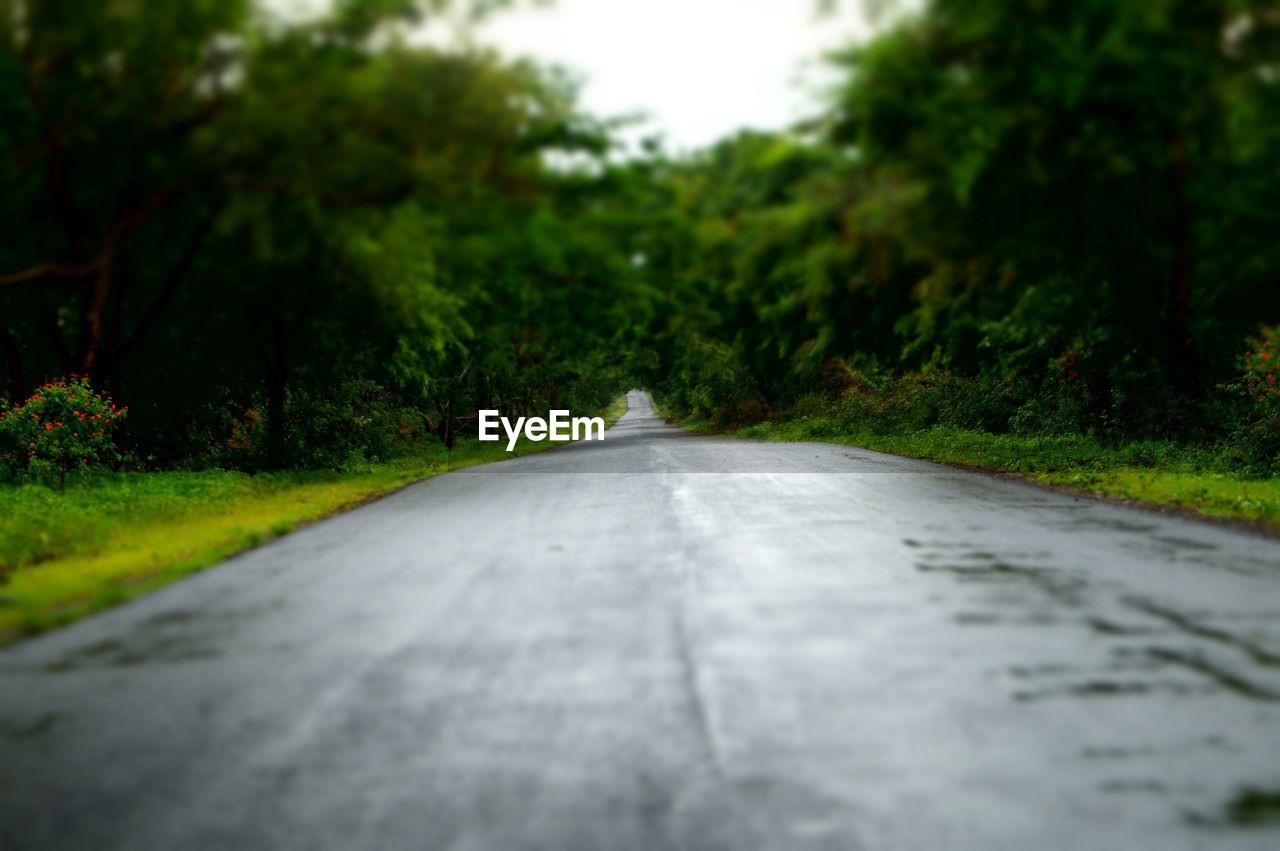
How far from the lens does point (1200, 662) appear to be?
254 inches

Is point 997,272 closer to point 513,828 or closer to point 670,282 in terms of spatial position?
point 670,282

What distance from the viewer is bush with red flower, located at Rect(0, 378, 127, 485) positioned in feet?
61.2

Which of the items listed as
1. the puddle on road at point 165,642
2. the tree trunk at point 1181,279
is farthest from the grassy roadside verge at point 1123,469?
the puddle on road at point 165,642

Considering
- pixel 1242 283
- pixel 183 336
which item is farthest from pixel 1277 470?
pixel 183 336

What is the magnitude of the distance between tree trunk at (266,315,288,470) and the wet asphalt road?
1601 cm

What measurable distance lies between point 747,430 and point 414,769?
52.3m

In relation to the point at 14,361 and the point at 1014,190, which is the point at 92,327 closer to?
the point at 14,361

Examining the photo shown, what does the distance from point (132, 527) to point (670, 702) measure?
1185 centimetres

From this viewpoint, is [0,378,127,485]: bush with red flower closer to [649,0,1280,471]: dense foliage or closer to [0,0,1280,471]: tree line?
[0,0,1280,471]: tree line

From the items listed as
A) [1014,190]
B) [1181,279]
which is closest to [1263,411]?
[1181,279]

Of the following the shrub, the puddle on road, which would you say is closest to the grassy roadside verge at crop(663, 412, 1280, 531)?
the shrub

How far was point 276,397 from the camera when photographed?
2689cm

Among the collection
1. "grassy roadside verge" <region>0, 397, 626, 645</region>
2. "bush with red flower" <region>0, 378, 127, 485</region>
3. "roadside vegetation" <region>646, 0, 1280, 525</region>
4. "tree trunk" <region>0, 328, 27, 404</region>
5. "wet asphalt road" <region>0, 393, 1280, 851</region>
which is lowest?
"grassy roadside verge" <region>0, 397, 626, 645</region>

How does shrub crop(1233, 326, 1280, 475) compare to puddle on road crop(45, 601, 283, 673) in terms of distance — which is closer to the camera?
puddle on road crop(45, 601, 283, 673)
